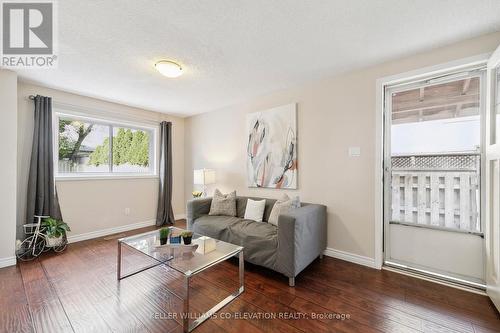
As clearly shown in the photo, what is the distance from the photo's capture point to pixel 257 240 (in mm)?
2285

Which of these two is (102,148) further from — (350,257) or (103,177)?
(350,257)

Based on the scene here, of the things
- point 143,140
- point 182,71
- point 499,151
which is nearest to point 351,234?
point 499,151

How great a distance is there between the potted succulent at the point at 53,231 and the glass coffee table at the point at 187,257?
140cm

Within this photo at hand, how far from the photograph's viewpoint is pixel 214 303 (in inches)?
70.4

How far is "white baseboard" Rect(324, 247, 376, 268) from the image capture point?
7.97 feet

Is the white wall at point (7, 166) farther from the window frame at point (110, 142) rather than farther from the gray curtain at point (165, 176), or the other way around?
the gray curtain at point (165, 176)

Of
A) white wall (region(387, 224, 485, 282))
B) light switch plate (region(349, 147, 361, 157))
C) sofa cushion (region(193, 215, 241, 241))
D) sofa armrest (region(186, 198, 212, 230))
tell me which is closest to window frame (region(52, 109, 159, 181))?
sofa armrest (region(186, 198, 212, 230))

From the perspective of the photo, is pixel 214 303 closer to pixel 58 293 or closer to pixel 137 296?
A: pixel 137 296

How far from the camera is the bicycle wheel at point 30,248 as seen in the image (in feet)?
8.73

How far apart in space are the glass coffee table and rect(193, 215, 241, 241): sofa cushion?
0.36m

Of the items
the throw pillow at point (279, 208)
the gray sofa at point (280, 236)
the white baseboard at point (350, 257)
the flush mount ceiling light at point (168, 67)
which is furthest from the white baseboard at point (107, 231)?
the white baseboard at point (350, 257)

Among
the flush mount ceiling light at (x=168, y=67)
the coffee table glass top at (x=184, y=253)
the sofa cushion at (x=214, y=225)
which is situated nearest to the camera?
the coffee table glass top at (x=184, y=253)

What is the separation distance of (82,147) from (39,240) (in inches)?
58.3

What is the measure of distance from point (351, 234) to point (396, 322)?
3.44 ft
